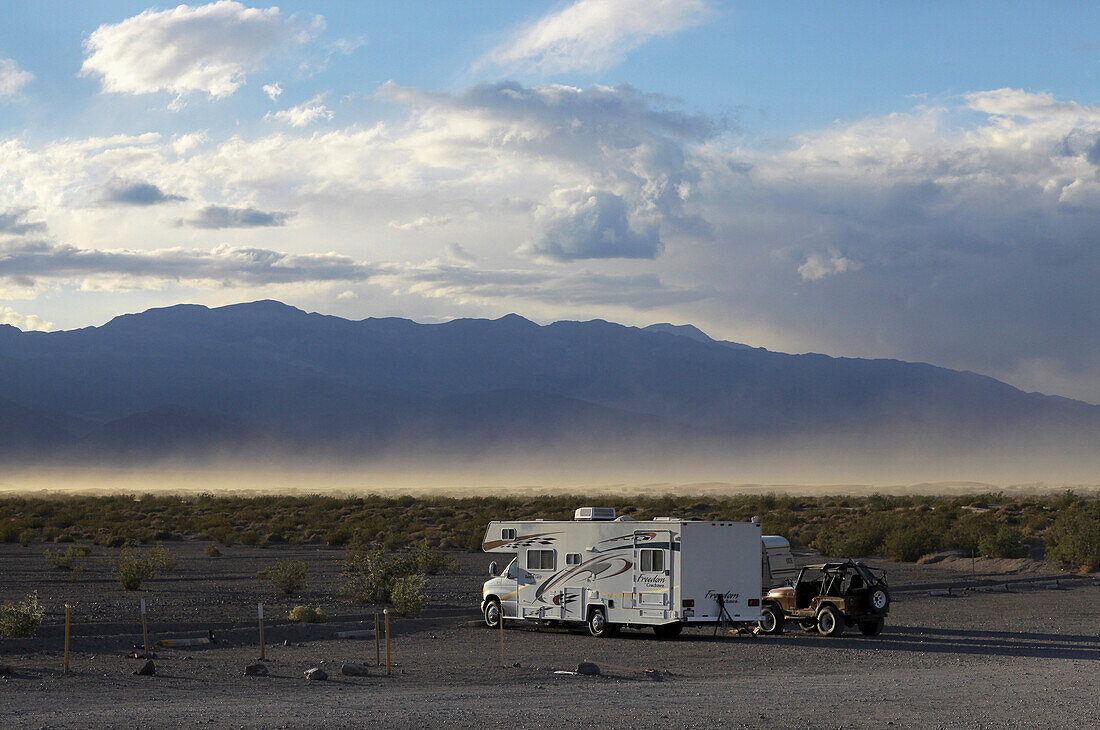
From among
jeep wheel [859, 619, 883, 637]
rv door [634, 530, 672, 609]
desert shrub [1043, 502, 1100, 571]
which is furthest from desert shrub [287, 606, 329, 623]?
desert shrub [1043, 502, 1100, 571]

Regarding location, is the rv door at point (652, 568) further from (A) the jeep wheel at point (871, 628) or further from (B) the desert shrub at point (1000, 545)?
(B) the desert shrub at point (1000, 545)

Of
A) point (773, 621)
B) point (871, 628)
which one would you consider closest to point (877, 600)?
point (871, 628)

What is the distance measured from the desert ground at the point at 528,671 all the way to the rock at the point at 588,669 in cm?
21

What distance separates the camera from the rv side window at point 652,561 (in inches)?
875

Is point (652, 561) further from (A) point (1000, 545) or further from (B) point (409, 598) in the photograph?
(A) point (1000, 545)

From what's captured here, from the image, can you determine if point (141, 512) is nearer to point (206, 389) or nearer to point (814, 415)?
point (206, 389)

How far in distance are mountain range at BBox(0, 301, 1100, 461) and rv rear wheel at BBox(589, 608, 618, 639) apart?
437ft

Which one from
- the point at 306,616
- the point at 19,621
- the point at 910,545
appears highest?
the point at 19,621

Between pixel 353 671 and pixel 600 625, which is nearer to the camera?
pixel 353 671

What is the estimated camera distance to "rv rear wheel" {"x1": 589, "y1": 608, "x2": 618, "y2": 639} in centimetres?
2325

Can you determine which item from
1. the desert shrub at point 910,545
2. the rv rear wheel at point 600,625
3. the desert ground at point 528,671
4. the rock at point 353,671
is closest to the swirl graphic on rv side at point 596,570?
the rv rear wheel at point 600,625

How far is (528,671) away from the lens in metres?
18.3

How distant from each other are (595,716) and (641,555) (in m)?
8.79

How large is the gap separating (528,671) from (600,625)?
5.16 metres
